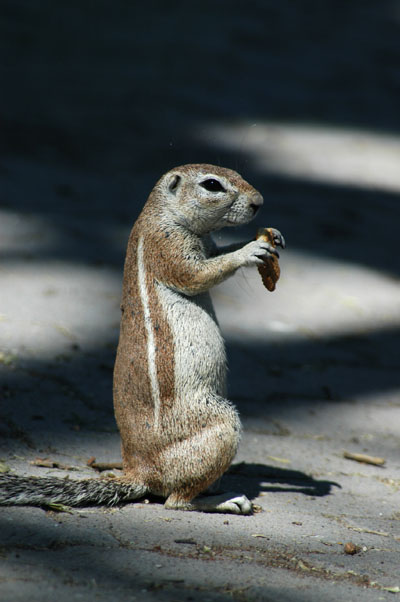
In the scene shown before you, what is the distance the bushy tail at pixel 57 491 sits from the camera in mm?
2344

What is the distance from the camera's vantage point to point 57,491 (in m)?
2.38

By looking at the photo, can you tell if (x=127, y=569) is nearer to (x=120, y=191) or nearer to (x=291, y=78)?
(x=120, y=191)

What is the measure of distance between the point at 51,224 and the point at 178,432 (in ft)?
10.5

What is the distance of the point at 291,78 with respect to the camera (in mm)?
8766

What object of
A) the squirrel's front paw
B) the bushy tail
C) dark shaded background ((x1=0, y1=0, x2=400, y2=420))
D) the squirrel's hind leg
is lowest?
the bushy tail

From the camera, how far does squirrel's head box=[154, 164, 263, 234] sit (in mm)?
2652

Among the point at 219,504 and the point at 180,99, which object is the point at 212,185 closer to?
the point at 219,504

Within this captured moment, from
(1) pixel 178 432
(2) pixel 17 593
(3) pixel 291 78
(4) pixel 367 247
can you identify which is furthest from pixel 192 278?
(3) pixel 291 78

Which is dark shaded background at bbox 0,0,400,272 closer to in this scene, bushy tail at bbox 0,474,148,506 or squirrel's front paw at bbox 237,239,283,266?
squirrel's front paw at bbox 237,239,283,266

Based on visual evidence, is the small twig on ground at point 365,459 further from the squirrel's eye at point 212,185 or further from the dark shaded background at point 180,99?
the squirrel's eye at point 212,185

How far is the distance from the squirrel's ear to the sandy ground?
0.43 metres

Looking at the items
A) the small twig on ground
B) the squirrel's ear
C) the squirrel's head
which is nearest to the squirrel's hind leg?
the squirrel's head

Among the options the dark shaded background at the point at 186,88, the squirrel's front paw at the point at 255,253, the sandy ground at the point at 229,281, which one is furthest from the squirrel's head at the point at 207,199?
the dark shaded background at the point at 186,88

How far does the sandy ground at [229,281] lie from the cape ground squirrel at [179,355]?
13 centimetres
